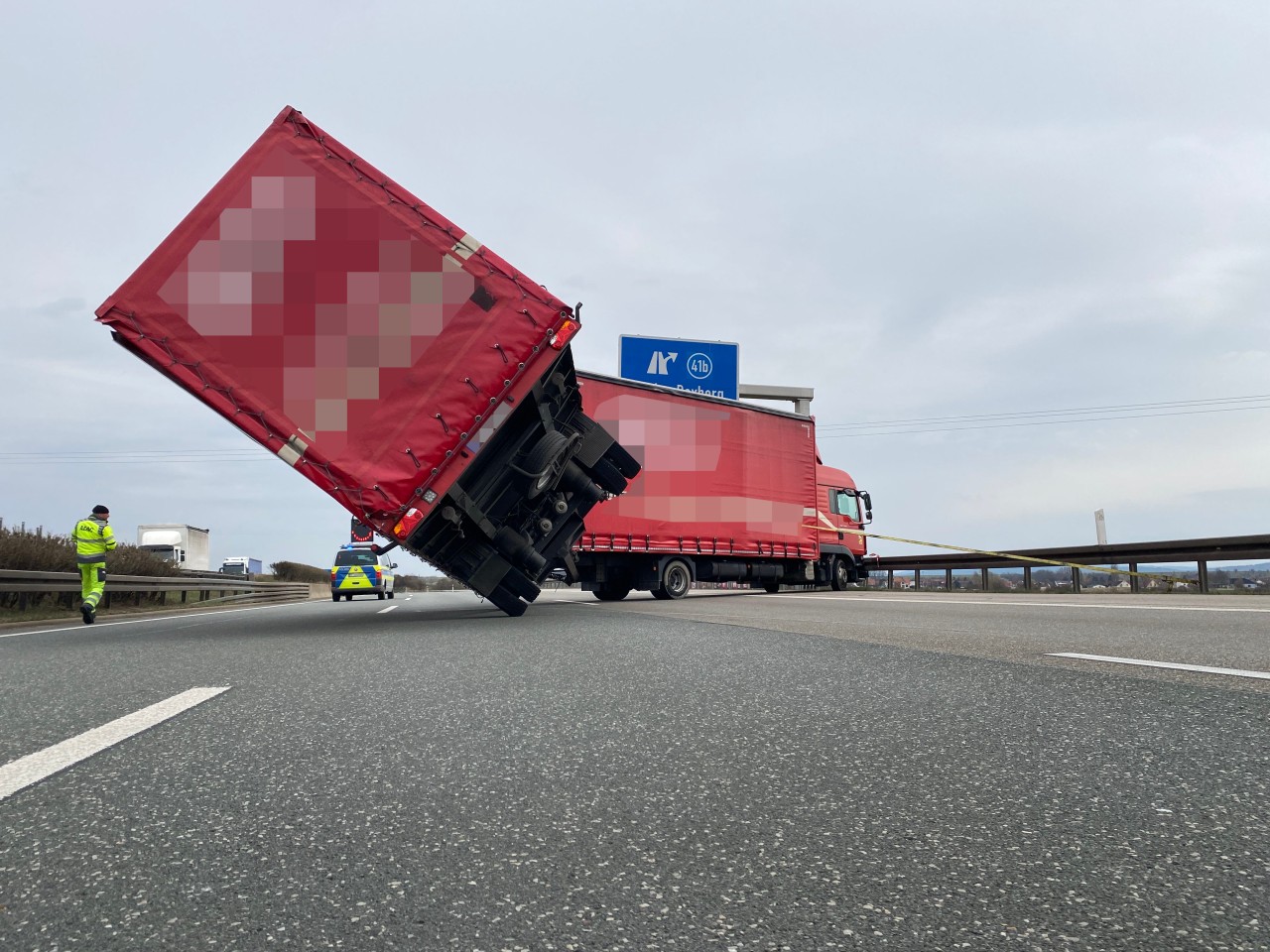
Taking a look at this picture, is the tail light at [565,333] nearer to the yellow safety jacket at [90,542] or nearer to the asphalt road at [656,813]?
the asphalt road at [656,813]

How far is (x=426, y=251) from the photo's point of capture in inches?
356

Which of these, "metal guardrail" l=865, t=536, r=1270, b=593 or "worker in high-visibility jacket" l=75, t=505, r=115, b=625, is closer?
"worker in high-visibility jacket" l=75, t=505, r=115, b=625

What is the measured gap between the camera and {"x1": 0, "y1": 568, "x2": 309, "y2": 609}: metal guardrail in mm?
12469

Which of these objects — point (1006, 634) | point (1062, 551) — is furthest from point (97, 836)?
point (1062, 551)

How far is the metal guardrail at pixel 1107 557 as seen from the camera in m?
16.0

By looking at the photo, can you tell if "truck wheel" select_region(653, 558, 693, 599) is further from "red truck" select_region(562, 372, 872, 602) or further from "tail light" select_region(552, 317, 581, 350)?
"tail light" select_region(552, 317, 581, 350)

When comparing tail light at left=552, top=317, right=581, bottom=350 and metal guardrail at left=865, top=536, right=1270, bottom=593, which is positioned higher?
tail light at left=552, top=317, right=581, bottom=350

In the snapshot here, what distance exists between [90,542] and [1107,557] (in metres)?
18.5

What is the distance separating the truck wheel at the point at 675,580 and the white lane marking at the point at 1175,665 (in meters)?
11.4

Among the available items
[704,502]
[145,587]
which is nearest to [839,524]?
[704,502]

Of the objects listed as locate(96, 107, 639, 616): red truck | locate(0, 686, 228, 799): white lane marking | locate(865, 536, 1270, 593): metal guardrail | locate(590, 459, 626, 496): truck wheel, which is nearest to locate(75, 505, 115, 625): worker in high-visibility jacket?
locate(96, 107, 639, 616): red truck

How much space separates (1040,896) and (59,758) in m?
3.02

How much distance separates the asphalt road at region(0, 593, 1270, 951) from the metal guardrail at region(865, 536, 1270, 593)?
13354 mm

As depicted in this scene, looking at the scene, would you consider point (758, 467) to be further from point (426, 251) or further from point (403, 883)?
point (403, 883)
